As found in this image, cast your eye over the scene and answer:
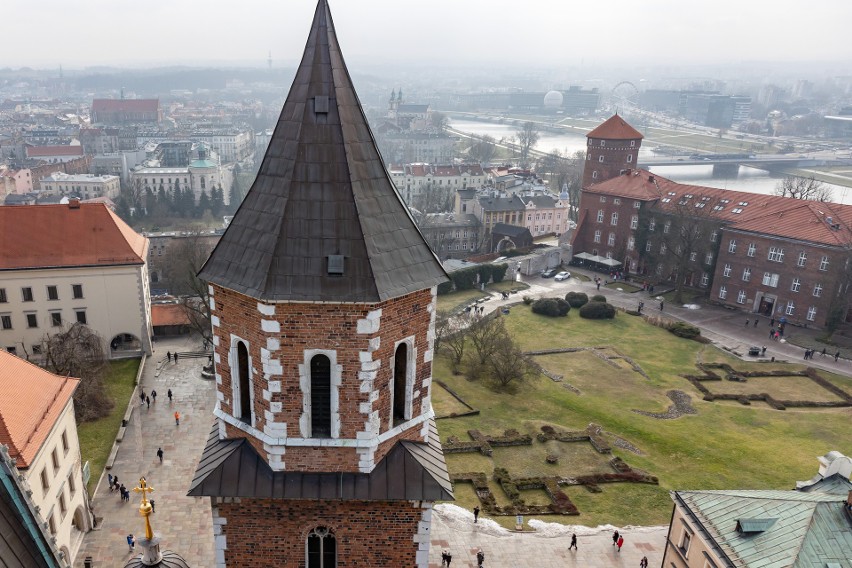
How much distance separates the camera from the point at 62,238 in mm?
42312

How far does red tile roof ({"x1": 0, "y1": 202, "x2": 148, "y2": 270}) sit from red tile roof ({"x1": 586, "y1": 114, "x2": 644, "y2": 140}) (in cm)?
5494

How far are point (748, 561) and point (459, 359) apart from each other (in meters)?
28.1

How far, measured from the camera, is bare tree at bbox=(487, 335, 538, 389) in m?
42.7

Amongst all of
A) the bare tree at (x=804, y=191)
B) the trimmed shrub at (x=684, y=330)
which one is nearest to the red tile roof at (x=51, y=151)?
the trimmed shrub at (x=684, y=330)

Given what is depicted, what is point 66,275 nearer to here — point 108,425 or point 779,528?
point 108,425

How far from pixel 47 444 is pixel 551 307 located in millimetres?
43331

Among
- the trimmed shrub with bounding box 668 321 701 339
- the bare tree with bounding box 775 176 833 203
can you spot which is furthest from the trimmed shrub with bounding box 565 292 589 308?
the bare tree with bounding box 775 176 833 203

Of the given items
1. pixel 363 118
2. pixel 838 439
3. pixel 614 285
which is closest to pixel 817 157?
pixel 614 285

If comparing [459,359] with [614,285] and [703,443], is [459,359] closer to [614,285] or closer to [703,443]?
[703,443]

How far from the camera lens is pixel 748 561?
64.2 feet

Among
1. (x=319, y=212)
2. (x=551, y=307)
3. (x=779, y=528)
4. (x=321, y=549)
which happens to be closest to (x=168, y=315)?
(x=551, y=307)

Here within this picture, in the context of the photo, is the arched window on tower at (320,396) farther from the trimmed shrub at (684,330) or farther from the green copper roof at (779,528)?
the trimmed shrub at (684,330)

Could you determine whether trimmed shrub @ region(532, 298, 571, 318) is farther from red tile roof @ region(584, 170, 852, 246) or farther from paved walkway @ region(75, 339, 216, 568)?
paved walkway @ region(75, 339, 216, 568)

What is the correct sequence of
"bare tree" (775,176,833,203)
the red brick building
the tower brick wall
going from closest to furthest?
the tower brick wall < the red brick building < "bare tree" (775,176,833,203)
